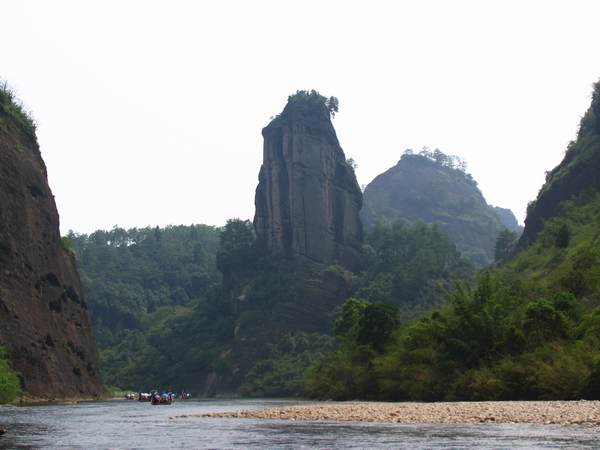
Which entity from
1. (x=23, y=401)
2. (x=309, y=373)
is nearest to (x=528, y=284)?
(x=309, y=373)

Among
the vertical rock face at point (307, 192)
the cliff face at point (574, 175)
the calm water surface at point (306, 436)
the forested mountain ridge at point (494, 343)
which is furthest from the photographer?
the vertical rock face at point (307, 192)

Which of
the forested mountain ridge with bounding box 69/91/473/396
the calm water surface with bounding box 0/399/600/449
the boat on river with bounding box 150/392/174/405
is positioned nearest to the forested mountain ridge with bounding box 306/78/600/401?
the calm water surface with bounding box 0/399/600/449

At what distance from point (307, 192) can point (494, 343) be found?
436 ft

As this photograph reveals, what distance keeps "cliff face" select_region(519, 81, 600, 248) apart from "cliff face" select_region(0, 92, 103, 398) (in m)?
70.4

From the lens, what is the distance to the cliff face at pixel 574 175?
381 feet

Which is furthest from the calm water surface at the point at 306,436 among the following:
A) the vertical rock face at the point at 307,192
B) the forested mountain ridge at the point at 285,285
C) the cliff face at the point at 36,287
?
the vertical rock face at the point at 307,192

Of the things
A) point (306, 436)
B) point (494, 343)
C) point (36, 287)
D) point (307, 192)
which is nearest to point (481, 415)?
point (306, 436)

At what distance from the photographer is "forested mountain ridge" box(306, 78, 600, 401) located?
46.8 m

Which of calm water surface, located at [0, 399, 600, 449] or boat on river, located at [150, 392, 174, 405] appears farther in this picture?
boat on river, located at [150, 392, 174, 405]

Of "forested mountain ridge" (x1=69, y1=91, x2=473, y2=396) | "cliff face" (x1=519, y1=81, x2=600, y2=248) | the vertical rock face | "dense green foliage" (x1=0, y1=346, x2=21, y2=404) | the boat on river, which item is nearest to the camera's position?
"dense green foliage" (x1=0, y1=346, x2=21, y2=404)

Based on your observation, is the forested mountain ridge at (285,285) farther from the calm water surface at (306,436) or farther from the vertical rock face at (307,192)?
the calm water surface at (306,436)

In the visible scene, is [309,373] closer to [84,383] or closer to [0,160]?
[84,383]

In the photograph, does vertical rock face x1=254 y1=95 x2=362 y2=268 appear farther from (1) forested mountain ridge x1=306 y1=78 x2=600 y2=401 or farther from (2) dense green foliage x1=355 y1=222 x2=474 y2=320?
(1) forested mountain ridge x1=306 y1=78 x2=600 y2=401

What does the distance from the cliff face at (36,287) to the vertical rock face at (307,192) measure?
76893mm
